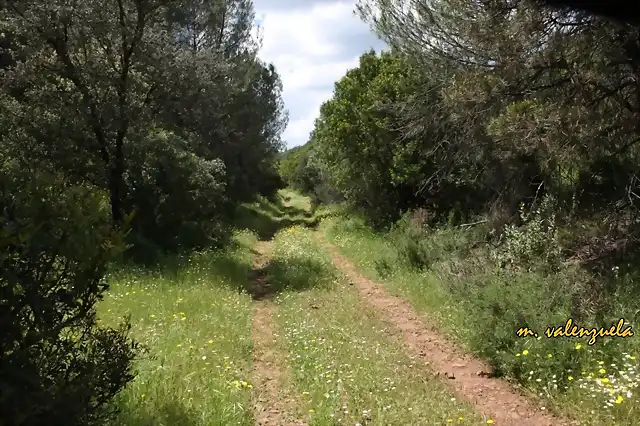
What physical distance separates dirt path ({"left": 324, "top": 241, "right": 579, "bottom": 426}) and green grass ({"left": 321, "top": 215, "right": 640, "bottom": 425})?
0.17m

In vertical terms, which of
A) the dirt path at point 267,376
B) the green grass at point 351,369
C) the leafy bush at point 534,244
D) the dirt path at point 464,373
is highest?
the leafy bush at point 534,244

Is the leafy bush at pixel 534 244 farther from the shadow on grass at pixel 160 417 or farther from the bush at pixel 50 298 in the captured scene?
the bush at pixel 50 298

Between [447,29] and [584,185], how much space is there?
13.1 ft

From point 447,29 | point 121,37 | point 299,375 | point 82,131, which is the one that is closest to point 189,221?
point 82,131

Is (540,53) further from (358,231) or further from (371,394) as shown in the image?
(358,231)

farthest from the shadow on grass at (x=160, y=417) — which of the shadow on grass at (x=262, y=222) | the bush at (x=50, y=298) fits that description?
the shadow on grass at (x=262, y=222)

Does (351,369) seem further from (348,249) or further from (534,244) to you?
→ (348,249)

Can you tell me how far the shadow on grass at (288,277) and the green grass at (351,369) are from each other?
0.72 m

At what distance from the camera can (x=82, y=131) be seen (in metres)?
13.5

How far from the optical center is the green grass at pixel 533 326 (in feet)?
18.5

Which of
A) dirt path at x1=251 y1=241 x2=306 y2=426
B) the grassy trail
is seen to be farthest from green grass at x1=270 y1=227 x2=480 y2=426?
dirt path at x1=251 y1=241 x2=306 y2=426

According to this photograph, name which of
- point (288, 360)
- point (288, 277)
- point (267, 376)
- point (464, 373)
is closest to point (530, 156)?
point (464, 373)

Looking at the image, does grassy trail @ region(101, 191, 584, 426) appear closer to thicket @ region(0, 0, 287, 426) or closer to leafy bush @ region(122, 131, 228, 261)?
thicket @ region(0, 0, 287, 426)

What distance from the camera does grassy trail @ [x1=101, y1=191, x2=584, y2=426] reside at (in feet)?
18.6
